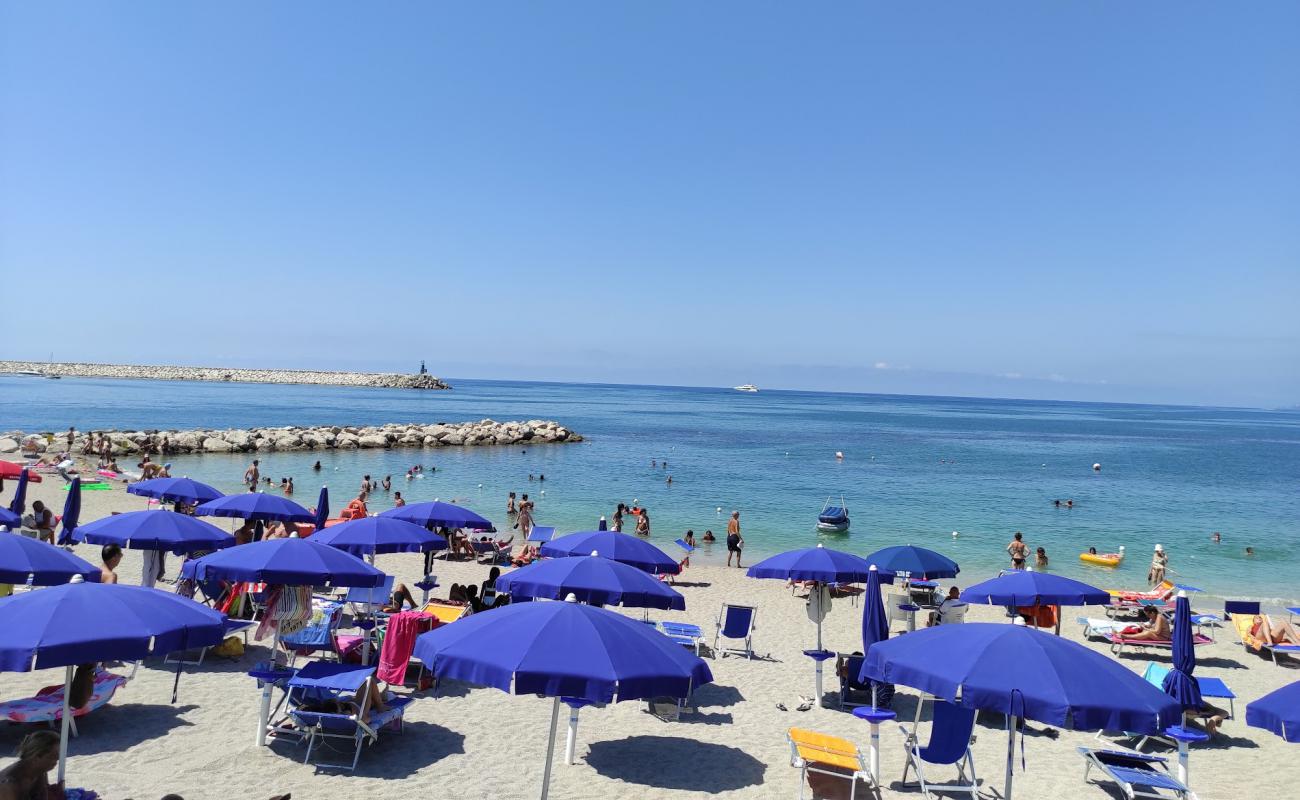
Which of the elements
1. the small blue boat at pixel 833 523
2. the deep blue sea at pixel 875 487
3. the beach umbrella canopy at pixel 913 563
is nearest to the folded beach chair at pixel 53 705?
the beach umbrella canopy at pixel 913 563

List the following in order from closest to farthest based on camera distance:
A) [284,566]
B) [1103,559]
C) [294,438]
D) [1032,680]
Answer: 1. [1032,680]
2. [284,566]
3. [1103,559]
4. [294,438]

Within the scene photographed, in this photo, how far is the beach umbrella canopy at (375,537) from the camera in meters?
11.2

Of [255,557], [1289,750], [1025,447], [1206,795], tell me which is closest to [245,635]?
[255,557]

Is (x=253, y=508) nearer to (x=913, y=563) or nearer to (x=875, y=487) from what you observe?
(x=913, y=563)

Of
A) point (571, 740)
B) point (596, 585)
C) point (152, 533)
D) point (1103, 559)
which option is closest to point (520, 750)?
point (571, 740)

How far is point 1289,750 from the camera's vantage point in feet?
31.0

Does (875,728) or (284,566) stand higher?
(284,566)

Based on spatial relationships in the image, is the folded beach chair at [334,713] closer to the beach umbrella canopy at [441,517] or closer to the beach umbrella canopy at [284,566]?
the beach umbrella canopy at [284,566]

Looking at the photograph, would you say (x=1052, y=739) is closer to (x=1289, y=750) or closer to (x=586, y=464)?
(x=1289, y=750)

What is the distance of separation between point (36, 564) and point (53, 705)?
1.49m

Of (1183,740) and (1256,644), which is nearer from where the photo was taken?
(1183,740)

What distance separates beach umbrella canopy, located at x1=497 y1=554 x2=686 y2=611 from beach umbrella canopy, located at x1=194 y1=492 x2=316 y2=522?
6.99 metres

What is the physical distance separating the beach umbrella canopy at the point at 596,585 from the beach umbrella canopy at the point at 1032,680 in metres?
3.34

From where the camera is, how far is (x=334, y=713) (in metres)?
7.62
